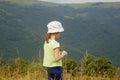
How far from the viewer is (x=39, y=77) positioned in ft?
21.6

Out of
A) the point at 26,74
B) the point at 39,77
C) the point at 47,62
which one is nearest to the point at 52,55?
the point at 47,62

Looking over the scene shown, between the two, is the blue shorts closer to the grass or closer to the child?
the child

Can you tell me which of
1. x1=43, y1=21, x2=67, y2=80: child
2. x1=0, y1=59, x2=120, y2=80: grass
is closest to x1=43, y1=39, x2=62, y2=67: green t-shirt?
x1=43, y1=21, x2=67, y2=80: child

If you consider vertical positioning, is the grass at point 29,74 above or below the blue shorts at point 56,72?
below

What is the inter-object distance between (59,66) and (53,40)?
1.39ft

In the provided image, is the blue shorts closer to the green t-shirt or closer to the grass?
the green t-shirt

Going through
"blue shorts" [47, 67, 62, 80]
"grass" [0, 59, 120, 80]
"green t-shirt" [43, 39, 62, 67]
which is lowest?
"grass" [0, 59, 120, 80]

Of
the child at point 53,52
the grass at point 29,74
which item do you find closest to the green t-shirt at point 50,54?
the child at point 53,52

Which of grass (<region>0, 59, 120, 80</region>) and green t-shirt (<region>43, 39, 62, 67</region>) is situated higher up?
green t-shirt (<region>43, 39, 62, 67</region>)

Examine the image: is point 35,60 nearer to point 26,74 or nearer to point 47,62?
point 26,74

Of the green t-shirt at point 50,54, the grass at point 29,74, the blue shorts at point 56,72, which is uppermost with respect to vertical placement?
the green t-shirt at point 50,54

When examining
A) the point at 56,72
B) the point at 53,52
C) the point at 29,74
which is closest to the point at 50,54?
the point at 53,52

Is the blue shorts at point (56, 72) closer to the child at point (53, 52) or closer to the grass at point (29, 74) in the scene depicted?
the child at point (53, 52)

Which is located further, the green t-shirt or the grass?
→ the grass
